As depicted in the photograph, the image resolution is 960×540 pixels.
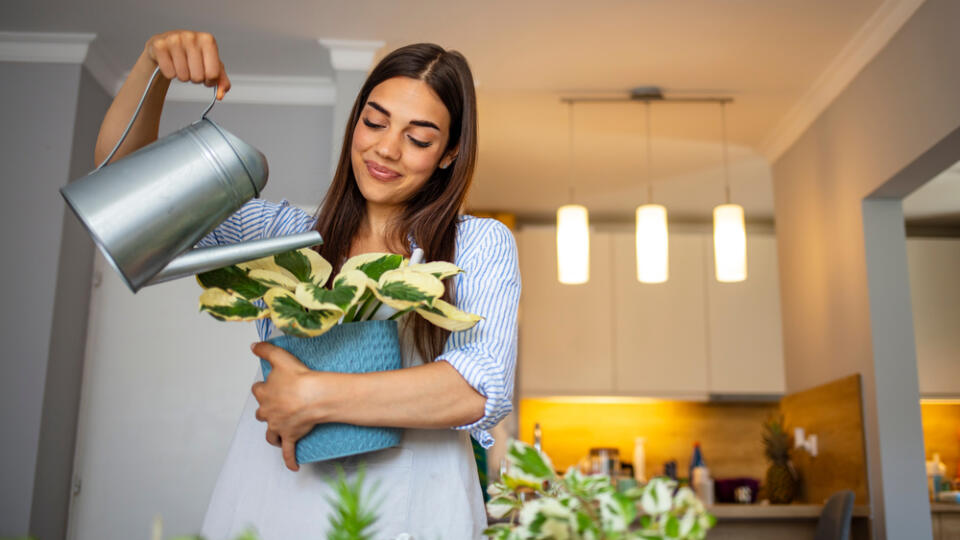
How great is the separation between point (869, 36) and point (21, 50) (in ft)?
10.5

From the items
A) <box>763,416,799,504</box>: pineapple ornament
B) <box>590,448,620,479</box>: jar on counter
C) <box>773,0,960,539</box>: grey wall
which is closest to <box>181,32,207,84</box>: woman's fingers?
<box>773,0,960,539</box>: grey wall

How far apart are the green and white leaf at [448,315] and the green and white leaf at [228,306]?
148 millimetres

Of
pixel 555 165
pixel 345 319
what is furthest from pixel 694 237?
pixel 345 319

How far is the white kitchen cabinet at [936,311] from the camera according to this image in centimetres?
470

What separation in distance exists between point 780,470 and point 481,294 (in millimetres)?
3376

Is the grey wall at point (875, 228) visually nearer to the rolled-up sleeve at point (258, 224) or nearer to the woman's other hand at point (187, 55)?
the rolled-up sleeve at point (258, 224)

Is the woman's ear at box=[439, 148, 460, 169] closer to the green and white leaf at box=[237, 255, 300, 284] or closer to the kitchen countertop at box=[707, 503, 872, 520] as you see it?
the green and white leaf at box=[237, 255, 300, 284]

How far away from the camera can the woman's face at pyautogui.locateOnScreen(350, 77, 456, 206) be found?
105cm

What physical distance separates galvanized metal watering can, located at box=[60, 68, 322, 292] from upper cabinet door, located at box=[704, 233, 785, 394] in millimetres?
4872

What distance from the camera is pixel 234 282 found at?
80 cm

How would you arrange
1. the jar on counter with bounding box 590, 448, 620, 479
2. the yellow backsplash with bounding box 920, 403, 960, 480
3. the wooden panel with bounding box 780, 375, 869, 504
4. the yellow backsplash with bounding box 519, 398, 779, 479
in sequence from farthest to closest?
the yellow backsplash with bounding box 519, 398, 779, 479, the jar on counter with bounding box 590, 448, 620, 479, the yellow backsplash with bounding box 920, 403, 960, 480, the wooden panel with bounding box 780, 375, 869, 504

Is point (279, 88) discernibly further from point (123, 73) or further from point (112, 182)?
point (112, 182)

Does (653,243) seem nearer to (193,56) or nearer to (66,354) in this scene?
(66,354)

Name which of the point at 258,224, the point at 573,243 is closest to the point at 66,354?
the point at 573,243
